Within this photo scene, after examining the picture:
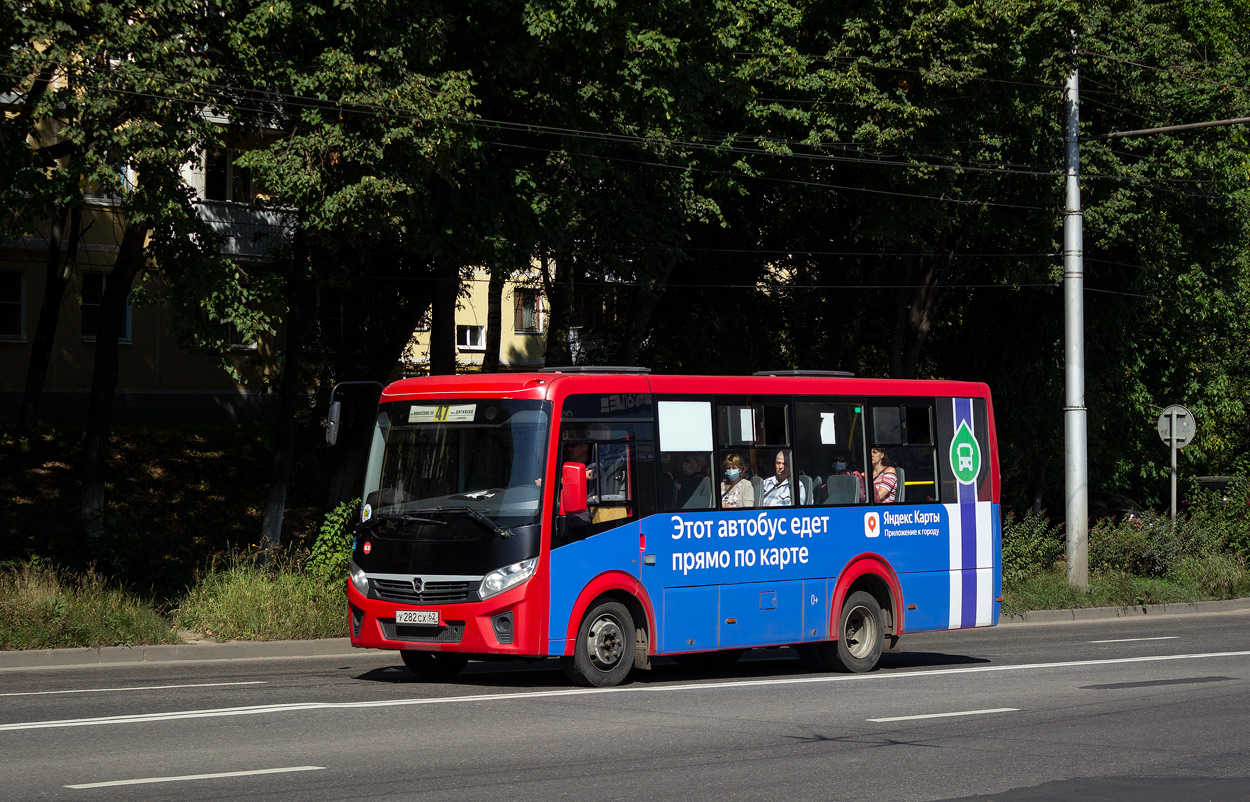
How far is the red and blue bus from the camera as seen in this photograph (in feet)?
40.9

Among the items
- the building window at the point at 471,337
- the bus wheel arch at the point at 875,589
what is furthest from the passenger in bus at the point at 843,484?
the building window at the point at 471,337

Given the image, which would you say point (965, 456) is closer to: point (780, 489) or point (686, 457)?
point (780, 489)

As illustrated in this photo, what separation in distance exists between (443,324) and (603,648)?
474 inches

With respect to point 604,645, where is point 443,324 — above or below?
above

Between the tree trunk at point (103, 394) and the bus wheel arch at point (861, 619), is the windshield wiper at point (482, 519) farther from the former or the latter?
the tree trunk at point (103, 394)

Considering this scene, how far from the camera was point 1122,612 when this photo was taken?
24.6 meters

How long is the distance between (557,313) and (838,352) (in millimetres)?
8350

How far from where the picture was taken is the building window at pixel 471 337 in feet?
159

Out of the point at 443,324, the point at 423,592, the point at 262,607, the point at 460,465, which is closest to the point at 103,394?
the point at 443,324

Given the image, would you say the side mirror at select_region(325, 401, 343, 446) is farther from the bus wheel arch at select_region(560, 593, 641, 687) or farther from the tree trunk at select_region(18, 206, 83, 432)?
the tree trunk at select_region(18, 206, 83, 432)

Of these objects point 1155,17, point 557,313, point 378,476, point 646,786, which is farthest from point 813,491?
point 1155,17

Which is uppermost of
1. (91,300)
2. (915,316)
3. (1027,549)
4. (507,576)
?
(91,300)

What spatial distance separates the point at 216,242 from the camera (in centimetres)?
1839

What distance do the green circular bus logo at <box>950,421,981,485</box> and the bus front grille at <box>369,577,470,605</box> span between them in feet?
20.7
